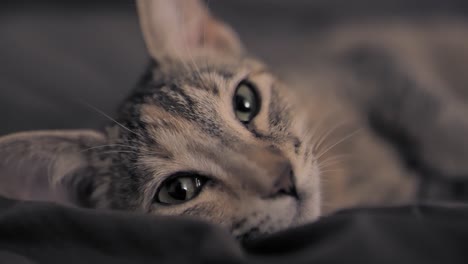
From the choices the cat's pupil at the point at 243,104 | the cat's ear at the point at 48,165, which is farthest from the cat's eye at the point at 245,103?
the cat's ear at the point at 48,165

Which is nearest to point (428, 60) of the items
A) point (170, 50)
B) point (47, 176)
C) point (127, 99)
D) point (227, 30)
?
point (227, 30)

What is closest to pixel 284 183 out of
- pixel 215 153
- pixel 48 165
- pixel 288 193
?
pixel 288 193

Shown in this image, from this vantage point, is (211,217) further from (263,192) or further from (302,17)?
(302,17)

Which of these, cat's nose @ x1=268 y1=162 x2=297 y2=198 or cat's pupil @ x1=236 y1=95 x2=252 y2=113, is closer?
cat's nose @ x1=268 y1=162 x2=297 y2=198

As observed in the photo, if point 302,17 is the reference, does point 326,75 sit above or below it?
below

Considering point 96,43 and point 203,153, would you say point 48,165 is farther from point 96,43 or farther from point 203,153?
point 96,43

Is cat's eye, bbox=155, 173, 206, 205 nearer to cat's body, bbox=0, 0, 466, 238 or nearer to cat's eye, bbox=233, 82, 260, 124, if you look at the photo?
cat's body, bbox=0, 0, 466, 238

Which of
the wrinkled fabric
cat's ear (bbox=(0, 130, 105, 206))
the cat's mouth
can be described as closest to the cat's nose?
the cat's mouth

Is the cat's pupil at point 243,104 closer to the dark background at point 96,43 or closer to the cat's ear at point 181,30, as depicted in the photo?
the cat's ear at point 181,30
